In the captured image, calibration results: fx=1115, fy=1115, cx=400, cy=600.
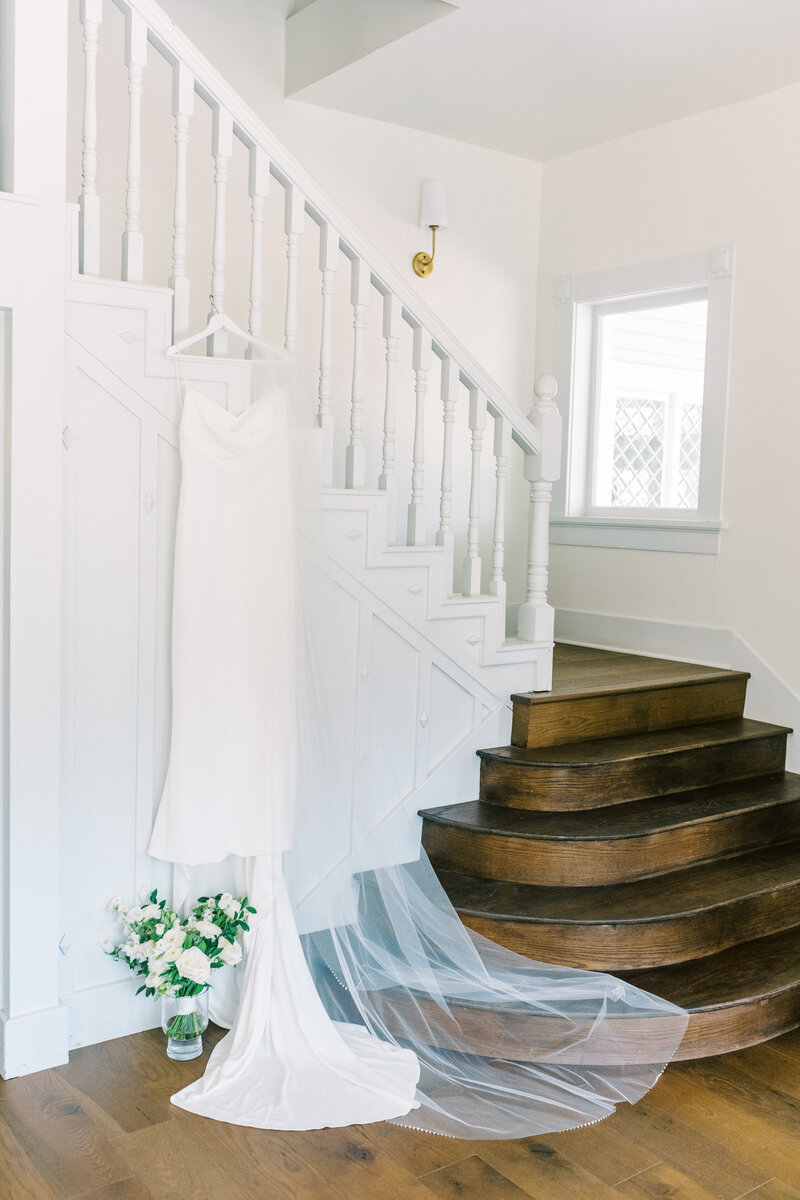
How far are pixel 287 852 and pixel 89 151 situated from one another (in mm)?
1930

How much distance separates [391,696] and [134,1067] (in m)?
1.32

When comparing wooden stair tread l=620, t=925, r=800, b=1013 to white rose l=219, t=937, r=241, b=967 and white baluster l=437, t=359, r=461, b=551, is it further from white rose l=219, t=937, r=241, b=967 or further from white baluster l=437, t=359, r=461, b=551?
white baluster l=437, t=359, r=461, b=551

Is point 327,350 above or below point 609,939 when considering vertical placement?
above

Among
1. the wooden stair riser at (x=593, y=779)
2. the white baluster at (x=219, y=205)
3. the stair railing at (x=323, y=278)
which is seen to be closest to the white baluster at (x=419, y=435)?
the stair railing at (x=323, y=278)

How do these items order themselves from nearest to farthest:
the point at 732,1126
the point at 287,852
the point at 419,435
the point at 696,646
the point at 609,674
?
1. the point at 732,1126
2. the point at 287,852
3. the point at 419,435
4. the point at 609,674
5. the point at 696,646

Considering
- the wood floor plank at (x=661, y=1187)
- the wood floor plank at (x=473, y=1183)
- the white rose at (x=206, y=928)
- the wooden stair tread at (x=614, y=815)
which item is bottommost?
the wood floor plank at (x=661, y=1187)

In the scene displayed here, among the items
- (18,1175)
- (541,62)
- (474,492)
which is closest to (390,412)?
(474,492)

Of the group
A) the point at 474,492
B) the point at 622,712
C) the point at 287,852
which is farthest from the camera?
the point at 622,712

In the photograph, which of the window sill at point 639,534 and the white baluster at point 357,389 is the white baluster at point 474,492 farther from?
the window sill at point 639,534

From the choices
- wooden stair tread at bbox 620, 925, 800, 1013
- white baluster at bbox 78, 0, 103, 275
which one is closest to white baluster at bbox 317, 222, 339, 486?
white baluster at bbox 78, 0, 103, 275

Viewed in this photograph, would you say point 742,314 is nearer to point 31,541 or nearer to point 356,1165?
point 31,541

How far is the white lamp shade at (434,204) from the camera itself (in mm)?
5031

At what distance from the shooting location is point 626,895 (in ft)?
11.3

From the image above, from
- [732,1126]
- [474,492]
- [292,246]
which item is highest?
[292,246]
